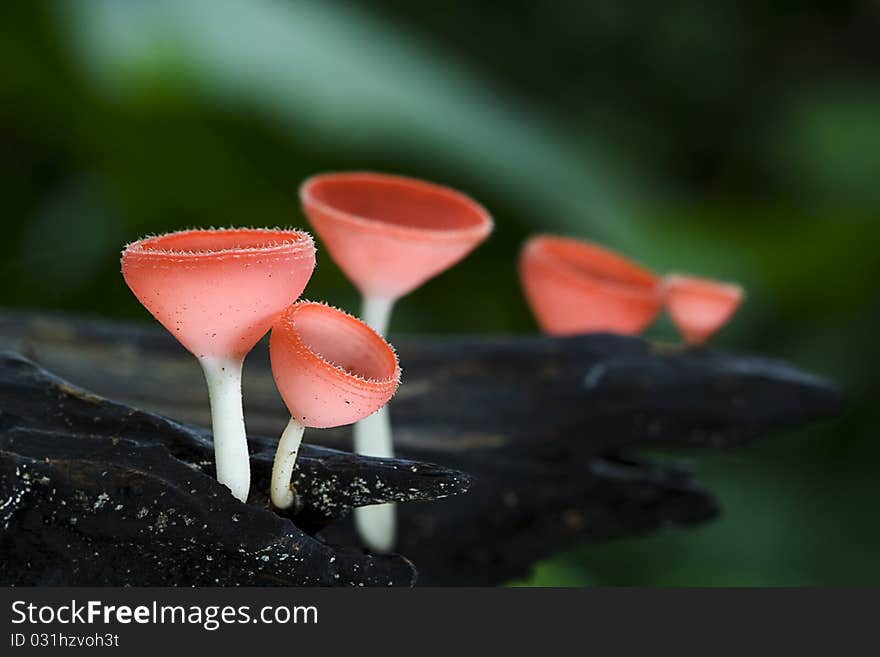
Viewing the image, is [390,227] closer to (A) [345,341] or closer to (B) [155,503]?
(A) [345,341]

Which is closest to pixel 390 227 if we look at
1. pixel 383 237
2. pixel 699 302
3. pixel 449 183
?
pixel 383 237

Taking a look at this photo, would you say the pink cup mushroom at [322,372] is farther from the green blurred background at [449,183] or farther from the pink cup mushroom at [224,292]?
the green blurred background at [449,183]

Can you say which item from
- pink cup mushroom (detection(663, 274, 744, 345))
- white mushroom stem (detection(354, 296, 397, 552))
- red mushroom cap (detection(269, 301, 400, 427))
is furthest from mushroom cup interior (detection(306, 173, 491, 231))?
red mushroom cap (detection(269, 301, 400, 427))

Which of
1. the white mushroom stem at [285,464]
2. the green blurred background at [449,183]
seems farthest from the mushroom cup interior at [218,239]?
the green blurred background at [449,183]

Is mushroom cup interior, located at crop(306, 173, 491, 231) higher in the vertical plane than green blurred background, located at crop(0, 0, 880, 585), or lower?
higher

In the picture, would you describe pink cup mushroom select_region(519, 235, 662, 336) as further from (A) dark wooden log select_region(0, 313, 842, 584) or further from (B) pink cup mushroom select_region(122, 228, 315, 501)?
(B) pink cup mushroom select_region(122, 228, 315, 501)

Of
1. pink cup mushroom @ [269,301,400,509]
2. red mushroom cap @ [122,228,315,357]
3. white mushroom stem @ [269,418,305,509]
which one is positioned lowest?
white mushroom stem @ [269,418,305,509]

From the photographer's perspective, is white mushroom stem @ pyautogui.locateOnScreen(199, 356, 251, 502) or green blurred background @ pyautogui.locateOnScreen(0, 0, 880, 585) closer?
white mushroom stem @ pyautogui.locateOnScreen(199, 356, 251, 502)
